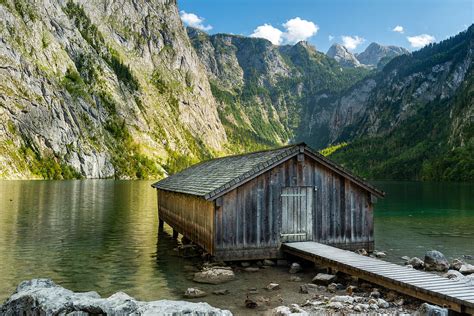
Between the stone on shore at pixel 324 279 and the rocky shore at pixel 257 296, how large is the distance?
4 centimetres

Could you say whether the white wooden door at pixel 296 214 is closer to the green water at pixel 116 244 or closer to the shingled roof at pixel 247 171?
the shingled roof at pixel 247 171

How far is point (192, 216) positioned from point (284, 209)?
6263 mm

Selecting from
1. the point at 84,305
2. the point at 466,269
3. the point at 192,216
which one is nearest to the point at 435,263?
the point at 466,269

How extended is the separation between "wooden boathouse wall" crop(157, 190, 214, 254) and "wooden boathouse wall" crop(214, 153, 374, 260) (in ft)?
3.26

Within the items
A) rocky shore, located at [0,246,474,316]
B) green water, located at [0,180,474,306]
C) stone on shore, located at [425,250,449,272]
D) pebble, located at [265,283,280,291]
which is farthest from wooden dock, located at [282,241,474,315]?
stone on shore, located at [425,250,449,272]

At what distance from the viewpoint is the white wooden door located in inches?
929

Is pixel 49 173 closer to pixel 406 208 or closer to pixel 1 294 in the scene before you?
pixel 406 208

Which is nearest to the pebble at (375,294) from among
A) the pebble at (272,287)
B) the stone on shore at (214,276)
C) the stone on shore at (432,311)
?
the stone on shore at (432,311)

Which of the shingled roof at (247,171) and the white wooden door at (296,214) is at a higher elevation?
the shingled roof at (247,171)

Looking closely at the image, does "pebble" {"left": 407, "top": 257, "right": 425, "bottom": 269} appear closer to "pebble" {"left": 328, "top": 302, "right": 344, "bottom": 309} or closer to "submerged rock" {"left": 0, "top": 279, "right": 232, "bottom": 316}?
"pebble" {"left": 328, "top": 302, "right": 344, "bottom": 309}

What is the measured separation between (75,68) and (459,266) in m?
200

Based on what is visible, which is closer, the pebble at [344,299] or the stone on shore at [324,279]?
the pebble at [344,299]

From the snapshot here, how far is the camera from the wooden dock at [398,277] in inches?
534

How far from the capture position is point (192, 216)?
26.9m
